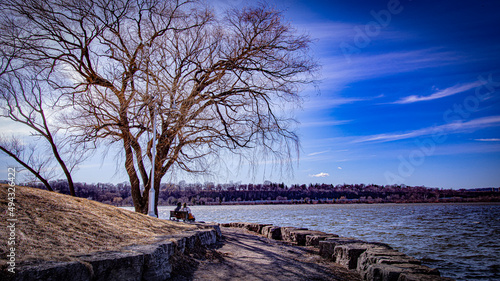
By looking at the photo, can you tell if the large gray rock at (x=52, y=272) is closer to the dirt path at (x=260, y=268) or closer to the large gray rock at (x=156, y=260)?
the large gray rock at (x=156, y=260)

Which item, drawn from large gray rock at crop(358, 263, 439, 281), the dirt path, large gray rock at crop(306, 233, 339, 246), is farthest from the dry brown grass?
large gray rock at crop(306, 233, 339, 246)

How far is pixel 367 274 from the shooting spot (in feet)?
19.3

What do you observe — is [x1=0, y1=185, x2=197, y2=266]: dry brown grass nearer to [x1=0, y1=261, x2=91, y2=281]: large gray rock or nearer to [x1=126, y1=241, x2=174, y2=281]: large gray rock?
[x1=0, y1=261, x2=91, y2=281]: large gray rock

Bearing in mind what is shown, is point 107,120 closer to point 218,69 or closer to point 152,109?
point 152,109

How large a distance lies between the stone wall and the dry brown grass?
0.82 ft

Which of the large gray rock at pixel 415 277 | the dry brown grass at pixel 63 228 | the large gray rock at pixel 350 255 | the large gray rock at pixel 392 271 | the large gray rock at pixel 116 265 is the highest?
the dry brown grass at pixel 63 228

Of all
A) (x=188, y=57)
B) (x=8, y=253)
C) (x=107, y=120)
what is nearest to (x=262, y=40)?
(x=188, y=57)

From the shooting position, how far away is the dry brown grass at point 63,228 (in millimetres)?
3744

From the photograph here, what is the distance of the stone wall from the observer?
2.96m

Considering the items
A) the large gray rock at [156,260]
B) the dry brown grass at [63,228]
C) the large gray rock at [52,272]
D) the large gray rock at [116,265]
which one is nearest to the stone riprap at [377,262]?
the large gray rock at [156,260]

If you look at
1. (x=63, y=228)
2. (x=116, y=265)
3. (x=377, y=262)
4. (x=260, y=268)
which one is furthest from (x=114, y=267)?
(x=377, y=262)

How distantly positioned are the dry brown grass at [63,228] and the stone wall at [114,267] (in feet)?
0.82

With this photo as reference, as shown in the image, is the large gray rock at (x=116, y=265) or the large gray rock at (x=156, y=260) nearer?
the large gray rock at (x=116, y=265)

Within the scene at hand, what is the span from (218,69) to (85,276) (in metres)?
8.66
